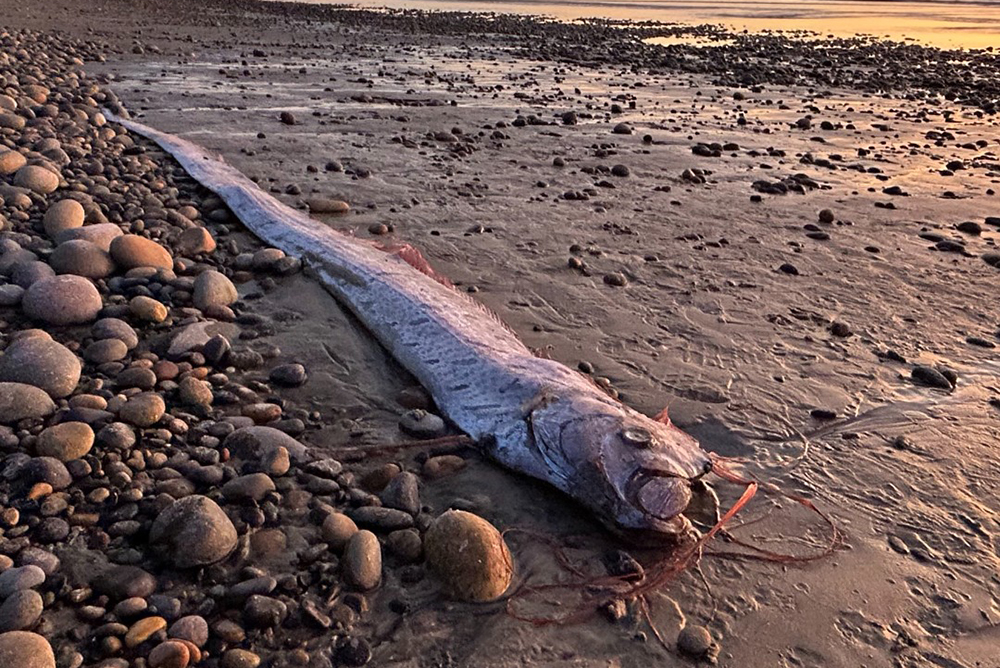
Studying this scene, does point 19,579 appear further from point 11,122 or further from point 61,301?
point 11,122

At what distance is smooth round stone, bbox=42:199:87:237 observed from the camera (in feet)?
19.0

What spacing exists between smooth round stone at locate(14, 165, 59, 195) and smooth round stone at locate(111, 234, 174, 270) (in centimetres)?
189

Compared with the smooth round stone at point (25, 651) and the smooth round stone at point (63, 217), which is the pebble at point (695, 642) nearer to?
the smooth round stone at point (25, 651)

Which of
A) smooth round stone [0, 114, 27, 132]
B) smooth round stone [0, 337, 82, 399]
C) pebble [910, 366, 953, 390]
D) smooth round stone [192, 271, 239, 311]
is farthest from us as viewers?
smooth round stone [0, 114, 27, 132]

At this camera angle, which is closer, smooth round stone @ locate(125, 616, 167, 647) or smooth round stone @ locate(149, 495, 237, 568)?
smooth round stone @ locate(125, 616, 167, 647)

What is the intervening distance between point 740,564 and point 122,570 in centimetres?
246

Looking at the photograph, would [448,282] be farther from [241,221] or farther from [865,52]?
[865,52]

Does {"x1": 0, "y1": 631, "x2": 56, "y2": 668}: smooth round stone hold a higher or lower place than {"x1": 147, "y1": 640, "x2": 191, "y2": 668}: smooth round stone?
higher

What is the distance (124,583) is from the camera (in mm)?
2762

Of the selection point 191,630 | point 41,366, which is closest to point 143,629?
point 191,630

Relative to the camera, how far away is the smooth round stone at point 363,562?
115 inches

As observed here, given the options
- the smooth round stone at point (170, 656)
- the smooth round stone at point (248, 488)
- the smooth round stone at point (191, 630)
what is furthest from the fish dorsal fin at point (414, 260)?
the smooth round stone at point (170, 656)

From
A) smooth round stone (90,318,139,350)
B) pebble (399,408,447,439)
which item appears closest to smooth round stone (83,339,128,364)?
smooth round stone (90,318,139,350)

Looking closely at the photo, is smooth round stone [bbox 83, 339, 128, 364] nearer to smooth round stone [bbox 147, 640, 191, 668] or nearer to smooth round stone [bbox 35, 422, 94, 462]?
smooth round stone [bbox 35, 422, 94, 462]
